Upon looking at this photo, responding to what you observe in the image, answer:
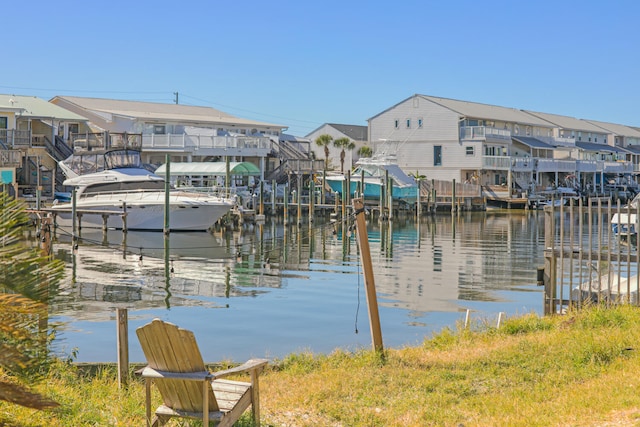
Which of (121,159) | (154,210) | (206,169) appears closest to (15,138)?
(121,159)

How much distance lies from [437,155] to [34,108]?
37.4 meters

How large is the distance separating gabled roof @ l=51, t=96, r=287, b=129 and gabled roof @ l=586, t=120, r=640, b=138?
55.9 meters

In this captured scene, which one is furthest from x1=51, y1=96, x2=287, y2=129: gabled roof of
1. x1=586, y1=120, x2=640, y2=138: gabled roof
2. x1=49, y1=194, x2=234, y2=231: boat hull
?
x1=586, y1=120, x2=640, y2=138: gabled roof

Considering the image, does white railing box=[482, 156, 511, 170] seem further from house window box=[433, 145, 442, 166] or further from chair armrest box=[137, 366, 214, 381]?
chair armrest box=[137, 366, 214, 381]

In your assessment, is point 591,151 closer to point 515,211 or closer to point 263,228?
point 515,211

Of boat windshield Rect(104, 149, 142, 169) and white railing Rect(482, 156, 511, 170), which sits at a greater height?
white railing Rect(482, 156, 511, 170)

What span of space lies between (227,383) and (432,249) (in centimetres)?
3130

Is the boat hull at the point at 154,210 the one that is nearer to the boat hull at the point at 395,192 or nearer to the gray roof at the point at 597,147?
the boat hull at the point at 395,192

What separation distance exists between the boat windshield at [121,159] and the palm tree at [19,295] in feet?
155

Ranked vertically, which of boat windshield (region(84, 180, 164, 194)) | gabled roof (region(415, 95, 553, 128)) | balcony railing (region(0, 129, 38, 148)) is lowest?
boat windshield (region(84, 180, 164, 194))

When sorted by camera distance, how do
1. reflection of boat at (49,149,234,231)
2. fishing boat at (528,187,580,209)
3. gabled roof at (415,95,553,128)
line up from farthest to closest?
1. gabled roof at (415,95,553,128)
2. fishing boat at (528,187,580,209)
3. reflection of boat at (49,149,234,231)

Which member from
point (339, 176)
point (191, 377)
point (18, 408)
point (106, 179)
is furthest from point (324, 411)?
point (339, 176)

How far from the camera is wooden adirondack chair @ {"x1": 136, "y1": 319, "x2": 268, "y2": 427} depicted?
23.3 ft

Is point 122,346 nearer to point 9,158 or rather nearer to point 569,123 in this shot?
point 9,158
